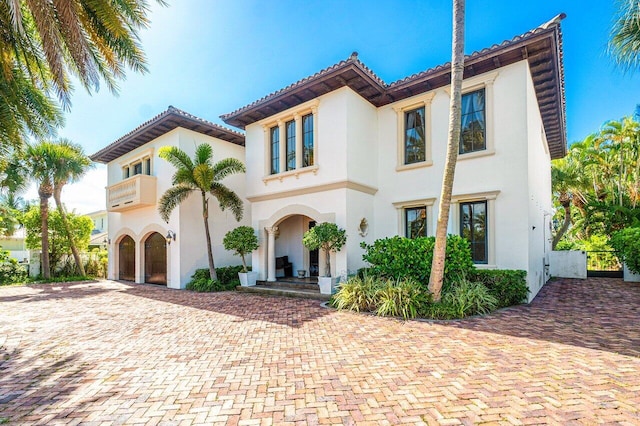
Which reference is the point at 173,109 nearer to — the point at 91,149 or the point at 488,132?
the point at 91,149

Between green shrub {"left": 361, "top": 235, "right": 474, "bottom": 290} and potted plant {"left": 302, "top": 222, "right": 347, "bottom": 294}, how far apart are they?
163 cm

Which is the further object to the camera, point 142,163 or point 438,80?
point 142,163

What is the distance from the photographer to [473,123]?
10.9 metres

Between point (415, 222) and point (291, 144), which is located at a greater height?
point (291, 144)

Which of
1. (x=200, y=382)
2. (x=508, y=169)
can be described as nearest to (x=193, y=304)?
(x=200, y=382)

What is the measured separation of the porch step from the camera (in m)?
11.2

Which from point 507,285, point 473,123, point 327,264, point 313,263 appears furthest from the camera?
point 313,263

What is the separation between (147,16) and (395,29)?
8.24m

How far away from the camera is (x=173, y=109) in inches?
558

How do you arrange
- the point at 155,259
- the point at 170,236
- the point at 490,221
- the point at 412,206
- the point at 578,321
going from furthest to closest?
the point at 155,259 → the point at 170,236 → the point at 412,206 → the point at 490,221 → the point at 578,321

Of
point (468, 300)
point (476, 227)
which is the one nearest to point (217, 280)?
point (468, 300)

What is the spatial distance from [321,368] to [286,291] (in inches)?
275

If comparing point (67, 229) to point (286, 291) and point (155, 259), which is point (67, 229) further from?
point (286, 291)

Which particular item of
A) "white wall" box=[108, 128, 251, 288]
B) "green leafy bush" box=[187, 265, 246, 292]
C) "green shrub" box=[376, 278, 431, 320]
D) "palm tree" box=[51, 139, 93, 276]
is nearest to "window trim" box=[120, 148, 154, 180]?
"white wall" box=[108, 128, 251, 288]
